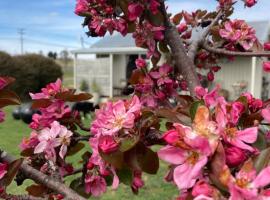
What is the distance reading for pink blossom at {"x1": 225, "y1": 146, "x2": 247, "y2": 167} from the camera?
2.80 feet

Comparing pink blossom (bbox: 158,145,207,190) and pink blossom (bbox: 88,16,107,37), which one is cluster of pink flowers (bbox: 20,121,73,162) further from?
pink blossom (bbox: 158,145,207,190)

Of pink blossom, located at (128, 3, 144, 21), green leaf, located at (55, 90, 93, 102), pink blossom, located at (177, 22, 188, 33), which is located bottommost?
green leaf, located at (55, 90, 93, 102)

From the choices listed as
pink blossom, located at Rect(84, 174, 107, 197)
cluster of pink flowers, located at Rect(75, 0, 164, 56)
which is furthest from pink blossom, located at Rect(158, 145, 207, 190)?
cluster of pink flowers, located at Rect(75, 0, 164, 56)

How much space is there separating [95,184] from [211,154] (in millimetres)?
765

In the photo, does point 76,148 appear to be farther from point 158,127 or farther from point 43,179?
point 158,127

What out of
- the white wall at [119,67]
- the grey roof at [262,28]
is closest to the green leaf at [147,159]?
the grey roof at [262,28]

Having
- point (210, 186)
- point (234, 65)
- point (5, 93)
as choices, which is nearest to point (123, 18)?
point (5, 93)

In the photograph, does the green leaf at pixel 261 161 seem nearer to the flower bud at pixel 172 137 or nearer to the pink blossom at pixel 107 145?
the flower bud at pixel 172 137

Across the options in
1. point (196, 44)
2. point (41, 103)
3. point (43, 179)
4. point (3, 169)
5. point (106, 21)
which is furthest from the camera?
point (196, 44)

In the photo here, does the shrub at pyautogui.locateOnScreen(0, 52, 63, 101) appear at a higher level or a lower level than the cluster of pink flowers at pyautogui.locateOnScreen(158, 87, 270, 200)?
lower

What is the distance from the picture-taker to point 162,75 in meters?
1.95

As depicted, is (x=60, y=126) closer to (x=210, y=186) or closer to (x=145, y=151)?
(x=145, y=151)

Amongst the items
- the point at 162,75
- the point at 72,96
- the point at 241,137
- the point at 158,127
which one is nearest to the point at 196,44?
the point at 162,75

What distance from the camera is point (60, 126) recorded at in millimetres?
1506
